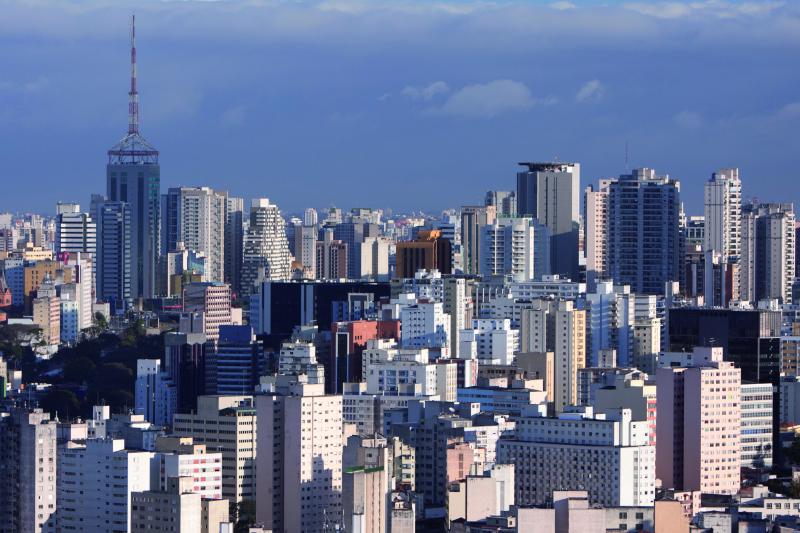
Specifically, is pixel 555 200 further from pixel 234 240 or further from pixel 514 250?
pixel 234 240

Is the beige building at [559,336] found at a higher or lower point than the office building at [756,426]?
higher

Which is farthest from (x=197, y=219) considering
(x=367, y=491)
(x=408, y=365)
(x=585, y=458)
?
(x=367, y=491)

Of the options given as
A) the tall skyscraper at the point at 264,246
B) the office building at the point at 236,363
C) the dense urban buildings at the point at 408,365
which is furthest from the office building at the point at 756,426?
the tall skyscraper at the point at 264,246

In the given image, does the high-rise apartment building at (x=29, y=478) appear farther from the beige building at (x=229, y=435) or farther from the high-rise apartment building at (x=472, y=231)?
the high-rise apartment building at (x=472, y=231)

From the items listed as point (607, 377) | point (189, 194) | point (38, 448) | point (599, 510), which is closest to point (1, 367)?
point (607, 377)

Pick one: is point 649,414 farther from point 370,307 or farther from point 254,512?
point 370,307
